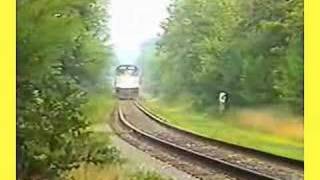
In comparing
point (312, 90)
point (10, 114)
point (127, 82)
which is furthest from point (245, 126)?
point (10, 114)

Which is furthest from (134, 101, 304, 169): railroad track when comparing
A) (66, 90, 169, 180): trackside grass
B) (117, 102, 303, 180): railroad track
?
(66, 90, 169, 180): trackside grass

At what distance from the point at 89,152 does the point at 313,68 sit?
789mm

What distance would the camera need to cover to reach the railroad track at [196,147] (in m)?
2.13

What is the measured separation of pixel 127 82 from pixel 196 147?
0.32 m

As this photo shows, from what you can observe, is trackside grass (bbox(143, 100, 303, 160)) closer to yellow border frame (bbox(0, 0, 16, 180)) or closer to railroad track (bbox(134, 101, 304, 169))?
railroad track (bbox(134, 101, 304, 169))

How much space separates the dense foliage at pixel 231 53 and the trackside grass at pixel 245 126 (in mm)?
44

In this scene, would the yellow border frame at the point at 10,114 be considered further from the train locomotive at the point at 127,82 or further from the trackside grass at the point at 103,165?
the train locomotive at the point at 127,82

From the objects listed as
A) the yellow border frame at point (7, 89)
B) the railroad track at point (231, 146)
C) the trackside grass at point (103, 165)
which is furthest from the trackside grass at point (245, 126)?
the yellow border frame at point (7, 89)

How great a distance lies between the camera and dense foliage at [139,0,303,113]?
2166 mm

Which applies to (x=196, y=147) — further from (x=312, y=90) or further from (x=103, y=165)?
(x=312, y=90)

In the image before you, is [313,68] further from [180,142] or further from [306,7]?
[180,142]

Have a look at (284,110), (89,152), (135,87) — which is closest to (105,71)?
(135,87)

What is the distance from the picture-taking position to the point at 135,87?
219cm

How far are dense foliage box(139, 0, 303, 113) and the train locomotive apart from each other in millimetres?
43
